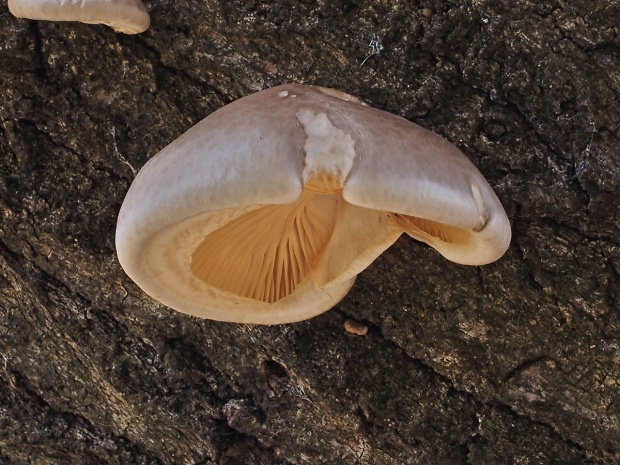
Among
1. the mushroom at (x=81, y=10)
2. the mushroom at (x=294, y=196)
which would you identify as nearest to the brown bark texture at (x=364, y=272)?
the mushroom at (x=81, y=10)

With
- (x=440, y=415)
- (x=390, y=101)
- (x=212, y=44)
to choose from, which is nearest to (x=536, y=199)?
(x=390, y=101)

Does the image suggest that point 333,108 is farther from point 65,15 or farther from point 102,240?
point 102,240

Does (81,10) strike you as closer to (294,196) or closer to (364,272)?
(294,196)

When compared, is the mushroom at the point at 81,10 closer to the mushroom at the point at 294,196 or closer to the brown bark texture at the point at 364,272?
the brown bark texture at the point at 364,272

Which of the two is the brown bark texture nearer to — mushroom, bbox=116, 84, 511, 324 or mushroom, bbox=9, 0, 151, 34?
mushroom, bbox=9, 0, 151, 34

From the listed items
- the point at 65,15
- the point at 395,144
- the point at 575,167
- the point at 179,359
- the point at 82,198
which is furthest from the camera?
the point at 179,359

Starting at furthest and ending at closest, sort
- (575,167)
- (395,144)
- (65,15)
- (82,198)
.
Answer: (82,198) < (575,167) < (65,15) < (395,144)
